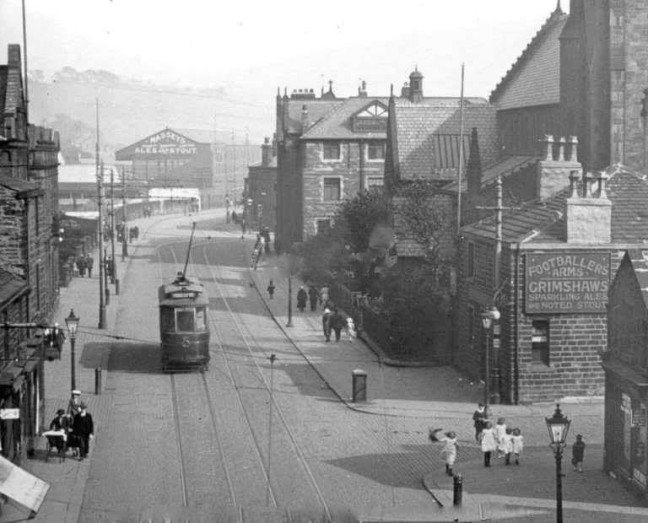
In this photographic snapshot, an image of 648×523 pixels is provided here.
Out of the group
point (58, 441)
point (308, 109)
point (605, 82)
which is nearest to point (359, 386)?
point (58, 441)

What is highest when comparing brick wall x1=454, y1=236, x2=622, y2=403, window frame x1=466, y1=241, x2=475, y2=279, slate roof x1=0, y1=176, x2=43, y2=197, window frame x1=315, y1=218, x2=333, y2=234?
slate roof x1=0, y1=176, x2=43, y2=197

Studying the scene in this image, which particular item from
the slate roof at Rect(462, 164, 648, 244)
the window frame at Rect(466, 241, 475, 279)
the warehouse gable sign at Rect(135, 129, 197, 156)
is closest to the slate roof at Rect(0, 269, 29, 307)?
the slate roof at Rect(462, 164, 648, 244)

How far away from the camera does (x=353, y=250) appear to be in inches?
2648

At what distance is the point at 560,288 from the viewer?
126 feet

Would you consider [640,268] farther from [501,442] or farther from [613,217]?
[613,217]

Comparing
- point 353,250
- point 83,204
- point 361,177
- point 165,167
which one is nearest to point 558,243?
point 353,250

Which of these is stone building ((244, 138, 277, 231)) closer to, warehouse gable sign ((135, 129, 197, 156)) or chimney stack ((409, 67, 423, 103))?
chimney stack ((409, 67, 423, 103))

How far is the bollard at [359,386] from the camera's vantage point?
39.1 metres

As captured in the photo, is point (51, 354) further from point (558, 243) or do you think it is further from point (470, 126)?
point (470, 126)

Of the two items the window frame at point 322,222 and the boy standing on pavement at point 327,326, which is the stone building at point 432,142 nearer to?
the window frame at point 322,222

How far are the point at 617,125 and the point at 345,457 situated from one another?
28.5 metres

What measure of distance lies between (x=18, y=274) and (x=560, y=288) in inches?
596

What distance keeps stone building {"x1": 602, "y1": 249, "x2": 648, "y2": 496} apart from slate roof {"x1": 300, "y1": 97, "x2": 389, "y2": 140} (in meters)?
59.3

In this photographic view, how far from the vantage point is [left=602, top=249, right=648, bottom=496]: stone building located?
26.7m
